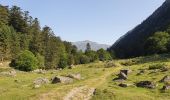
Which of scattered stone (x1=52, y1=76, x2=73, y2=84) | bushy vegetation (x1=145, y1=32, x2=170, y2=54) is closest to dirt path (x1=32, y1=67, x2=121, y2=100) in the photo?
scattered stone (x1=52, y1=76, x2=73, y2=84)

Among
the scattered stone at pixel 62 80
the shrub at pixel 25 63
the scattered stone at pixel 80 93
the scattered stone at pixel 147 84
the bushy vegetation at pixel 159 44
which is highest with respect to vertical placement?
the bushy vegetation at pixel 159 44

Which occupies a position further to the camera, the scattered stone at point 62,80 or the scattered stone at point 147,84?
the scattered stone at point 62,80

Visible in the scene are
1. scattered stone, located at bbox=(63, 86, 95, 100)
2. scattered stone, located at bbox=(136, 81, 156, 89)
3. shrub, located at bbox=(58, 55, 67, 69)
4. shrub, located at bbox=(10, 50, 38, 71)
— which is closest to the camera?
scattered stone, located at bbox=(63, 86, 95, 100)

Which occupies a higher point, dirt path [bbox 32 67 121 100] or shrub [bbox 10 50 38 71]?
shrub [bbox 10 50 38 71]

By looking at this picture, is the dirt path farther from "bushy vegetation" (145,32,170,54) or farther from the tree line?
"bushy vegetation" (145,32,170,54)

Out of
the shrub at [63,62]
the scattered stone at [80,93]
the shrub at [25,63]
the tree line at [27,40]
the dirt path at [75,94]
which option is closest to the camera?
the dirt path at [75,94]

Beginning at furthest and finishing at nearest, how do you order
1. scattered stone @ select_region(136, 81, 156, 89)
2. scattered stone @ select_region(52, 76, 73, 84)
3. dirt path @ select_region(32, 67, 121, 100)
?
1. scattered stone @ select_region(52, 76, 73, 84)
2. scattered stone @ select_region(136, 81, 156, 89)
3. dirt path @ select_region(32, 67, 121, 100)

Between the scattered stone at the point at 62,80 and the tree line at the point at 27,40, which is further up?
the tree line at the point at 27,40

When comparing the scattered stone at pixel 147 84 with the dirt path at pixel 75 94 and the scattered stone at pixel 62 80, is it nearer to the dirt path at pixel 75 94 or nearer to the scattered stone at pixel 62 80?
the dirt path at pixel 75 94

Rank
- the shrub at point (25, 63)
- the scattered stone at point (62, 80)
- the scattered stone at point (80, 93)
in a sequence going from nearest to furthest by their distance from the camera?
the scattered stone at point (80, 93), the scattered stone at point (62, 80), the shrub at point (25, 63)

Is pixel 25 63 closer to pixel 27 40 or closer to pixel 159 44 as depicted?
pixel 27 40

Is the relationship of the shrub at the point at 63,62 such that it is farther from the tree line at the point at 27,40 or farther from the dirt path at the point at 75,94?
the dirt path at the point at 75,94

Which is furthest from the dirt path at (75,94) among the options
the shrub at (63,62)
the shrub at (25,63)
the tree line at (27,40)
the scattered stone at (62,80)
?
the shrub at (63,62)

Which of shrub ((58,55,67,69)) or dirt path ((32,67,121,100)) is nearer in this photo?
dirt path ((32,67,121,100))
